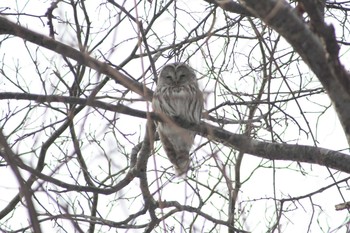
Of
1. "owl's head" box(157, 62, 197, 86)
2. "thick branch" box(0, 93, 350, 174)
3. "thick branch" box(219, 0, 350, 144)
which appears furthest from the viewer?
"owl's head" box(157, 62, 197, 86)

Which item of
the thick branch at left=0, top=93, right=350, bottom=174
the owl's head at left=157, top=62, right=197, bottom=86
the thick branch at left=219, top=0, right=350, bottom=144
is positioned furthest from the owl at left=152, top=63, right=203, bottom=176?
the thick branch at left=219, top=0, right=350, bottom=144

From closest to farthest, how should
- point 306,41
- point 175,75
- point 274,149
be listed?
point 306,41 → point 274,149 → point 175,75

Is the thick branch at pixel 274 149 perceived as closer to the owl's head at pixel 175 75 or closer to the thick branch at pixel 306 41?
the thick branch at pixel 306 41

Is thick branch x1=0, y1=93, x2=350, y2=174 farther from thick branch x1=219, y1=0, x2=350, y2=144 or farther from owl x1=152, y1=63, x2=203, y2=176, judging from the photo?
owl x1=152, y1=63, x2=203, y2=176

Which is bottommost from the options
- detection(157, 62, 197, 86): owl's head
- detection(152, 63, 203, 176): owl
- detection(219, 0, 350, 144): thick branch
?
detection(219, 0, 350, 144): thick branch

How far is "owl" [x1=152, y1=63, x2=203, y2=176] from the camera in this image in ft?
18.9

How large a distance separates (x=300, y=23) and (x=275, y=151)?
72.1 inches

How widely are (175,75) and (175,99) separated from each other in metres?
0.39

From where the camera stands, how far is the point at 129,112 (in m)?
3.38

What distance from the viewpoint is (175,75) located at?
6.36 metres

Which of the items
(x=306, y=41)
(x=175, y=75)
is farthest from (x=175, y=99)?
(x=306, y=41)

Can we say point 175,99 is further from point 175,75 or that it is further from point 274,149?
point 274,149

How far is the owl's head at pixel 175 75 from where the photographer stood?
6.32 metres

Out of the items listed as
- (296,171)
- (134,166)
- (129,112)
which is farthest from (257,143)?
(296,171)
